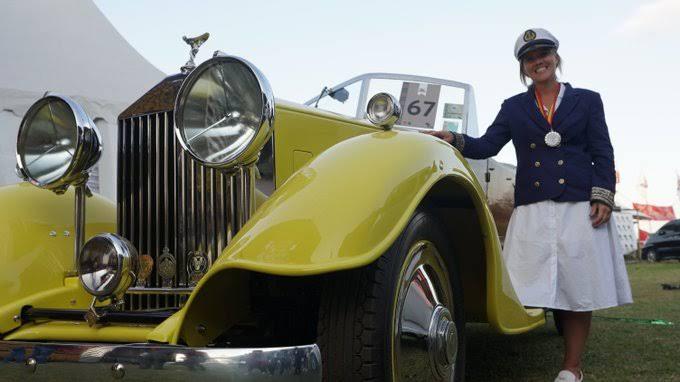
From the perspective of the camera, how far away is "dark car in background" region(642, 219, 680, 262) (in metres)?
17.7

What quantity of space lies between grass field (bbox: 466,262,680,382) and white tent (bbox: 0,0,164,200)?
165 inches

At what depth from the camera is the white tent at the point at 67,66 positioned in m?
7.49

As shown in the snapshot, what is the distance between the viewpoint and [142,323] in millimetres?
1972

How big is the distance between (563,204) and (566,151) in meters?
0.23

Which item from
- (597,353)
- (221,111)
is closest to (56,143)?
(221,111)

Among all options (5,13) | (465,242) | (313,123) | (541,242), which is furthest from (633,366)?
(5,13)

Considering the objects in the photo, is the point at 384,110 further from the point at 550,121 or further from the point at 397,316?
the point at 550,121

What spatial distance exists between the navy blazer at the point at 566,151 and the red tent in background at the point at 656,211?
23391 millimetres

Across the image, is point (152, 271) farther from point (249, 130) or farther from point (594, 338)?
point (594, 338)

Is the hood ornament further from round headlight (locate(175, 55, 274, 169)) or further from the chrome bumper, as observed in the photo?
the chrome bumper

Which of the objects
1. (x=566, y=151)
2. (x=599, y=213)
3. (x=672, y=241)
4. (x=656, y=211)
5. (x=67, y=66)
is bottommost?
(x=672, y=241)

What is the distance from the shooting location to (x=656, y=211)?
25062mm

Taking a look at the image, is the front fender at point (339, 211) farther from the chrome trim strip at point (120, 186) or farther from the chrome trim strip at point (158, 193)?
the chrome trim strip at point (120, 186)

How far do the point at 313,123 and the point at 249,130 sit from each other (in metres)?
0.74
